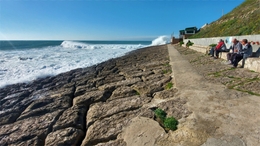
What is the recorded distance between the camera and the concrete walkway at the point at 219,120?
2176 millimetres

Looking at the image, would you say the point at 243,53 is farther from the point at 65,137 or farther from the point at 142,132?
the point at 65,137

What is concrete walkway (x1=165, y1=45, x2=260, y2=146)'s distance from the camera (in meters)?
2.18

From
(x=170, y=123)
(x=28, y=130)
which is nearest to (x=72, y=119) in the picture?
(x=28, y=130)

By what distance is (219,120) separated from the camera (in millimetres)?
2615

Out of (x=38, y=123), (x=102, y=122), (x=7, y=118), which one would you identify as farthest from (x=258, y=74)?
(x=7, y=118)

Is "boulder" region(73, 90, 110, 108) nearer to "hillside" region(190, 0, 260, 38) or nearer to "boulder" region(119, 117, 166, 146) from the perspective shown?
"boulder" region(119, 117, 166, 146)

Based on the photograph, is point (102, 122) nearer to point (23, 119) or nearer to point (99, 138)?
point (99, 138)

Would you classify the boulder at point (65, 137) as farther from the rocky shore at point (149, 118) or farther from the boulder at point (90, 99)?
the boulder at point (90, 99)

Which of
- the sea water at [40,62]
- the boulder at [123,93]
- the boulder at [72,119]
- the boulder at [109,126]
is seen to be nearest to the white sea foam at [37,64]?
the sea water at [40,62]

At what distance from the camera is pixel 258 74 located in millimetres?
4980

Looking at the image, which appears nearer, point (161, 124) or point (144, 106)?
point (161, 124)

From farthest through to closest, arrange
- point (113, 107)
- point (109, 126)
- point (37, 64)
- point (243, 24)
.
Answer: point (243, 24), point (37, 64), point (113, 107), point (109, 126)

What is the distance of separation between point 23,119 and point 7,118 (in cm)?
52

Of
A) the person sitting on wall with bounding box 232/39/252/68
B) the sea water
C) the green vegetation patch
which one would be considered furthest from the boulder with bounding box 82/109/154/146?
the sea water
